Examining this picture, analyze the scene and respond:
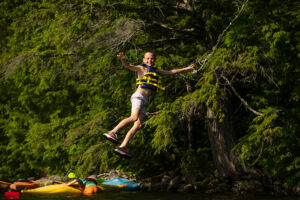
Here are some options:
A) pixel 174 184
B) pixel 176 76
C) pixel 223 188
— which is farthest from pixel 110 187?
pixel 176 76

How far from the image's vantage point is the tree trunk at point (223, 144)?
1350 cm

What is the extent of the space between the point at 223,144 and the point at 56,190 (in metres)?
5.24

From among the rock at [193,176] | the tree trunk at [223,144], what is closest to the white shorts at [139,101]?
the tree trunk at [223,144]

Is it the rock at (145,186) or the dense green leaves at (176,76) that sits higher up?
the dense green leaves at (176,76)

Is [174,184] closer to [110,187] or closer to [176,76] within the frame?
[110,187]

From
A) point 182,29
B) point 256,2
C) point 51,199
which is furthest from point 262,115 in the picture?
point 51,199

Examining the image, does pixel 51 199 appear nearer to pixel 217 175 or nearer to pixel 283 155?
pixel 217 175

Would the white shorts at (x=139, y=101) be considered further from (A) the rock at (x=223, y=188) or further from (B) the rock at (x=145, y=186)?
(B) the rock at (x=145, y=186)

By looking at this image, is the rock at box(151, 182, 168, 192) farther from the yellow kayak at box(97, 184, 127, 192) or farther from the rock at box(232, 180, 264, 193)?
the rock at box(232, 180, 264, 193)

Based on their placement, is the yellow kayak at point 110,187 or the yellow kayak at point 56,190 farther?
the yellow kayak at point 110,187

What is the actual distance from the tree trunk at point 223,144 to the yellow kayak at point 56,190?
4.43 m

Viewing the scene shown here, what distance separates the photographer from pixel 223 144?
13.5 meters

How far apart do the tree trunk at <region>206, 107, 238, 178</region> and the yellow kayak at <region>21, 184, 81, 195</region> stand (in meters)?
4.43

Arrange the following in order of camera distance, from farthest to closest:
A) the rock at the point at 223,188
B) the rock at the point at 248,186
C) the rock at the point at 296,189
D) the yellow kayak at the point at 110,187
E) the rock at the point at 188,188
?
the yellow kayak at the point at 110,187
the rock at the point at 188,188
the rock at the point at 223,188
the rock at the point at 248,186
the rock at the point at 296,189
